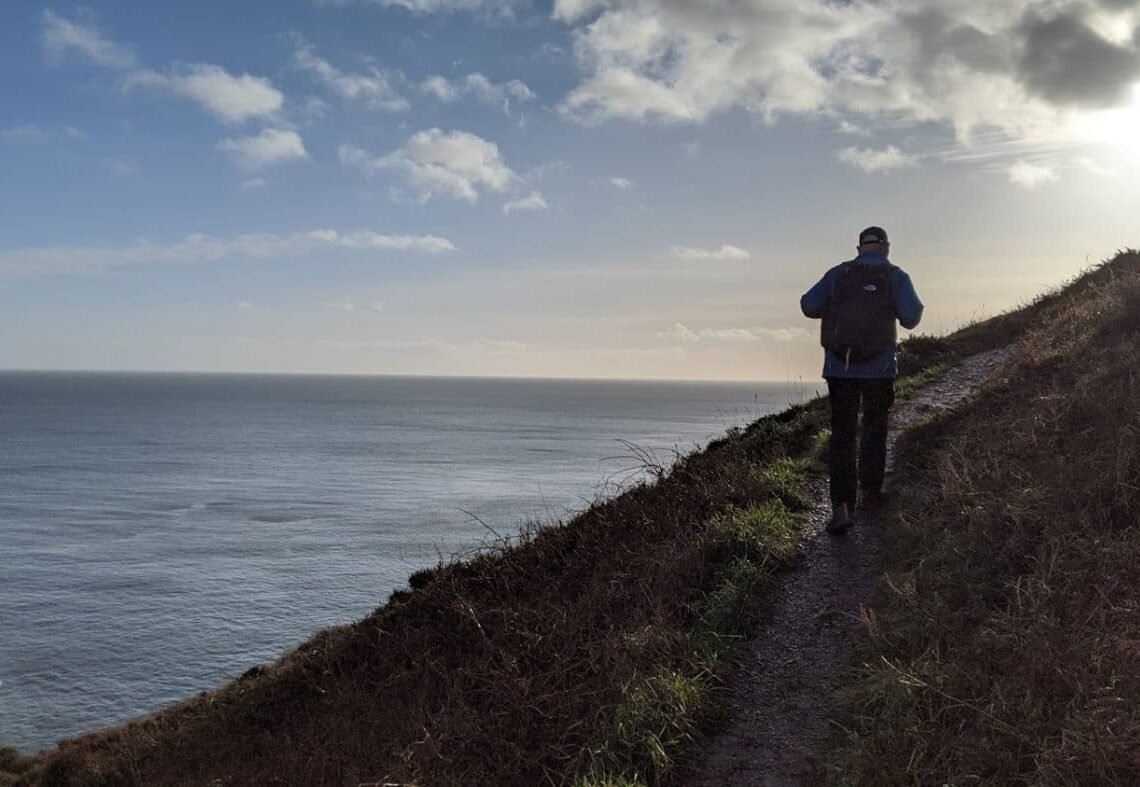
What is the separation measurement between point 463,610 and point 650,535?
2483 millimetres

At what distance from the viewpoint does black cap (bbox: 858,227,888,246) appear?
766 cm

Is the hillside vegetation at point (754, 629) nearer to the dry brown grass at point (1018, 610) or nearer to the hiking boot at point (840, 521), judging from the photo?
the dry brown grass at point (1018, 610)

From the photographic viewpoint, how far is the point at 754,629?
6.49m

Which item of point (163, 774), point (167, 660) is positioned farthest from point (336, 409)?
point (163, 774)

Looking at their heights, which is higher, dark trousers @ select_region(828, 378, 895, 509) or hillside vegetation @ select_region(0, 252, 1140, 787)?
dark trousers @ select_region(828, 378, 895, 509)

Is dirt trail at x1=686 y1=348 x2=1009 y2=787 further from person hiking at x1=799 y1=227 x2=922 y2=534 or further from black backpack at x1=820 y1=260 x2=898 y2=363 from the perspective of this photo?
black backpack at x1=820 y1=260 x2=898 y2=363

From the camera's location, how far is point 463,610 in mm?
9688

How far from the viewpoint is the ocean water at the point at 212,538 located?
27.0m

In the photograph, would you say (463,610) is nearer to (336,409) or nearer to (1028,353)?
(1028,353)

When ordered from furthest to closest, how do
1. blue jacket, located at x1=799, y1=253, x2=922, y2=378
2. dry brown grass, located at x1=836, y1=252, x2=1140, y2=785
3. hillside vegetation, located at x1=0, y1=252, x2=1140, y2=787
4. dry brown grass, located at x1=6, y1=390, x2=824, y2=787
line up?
blue jacket, located at x1=799, y1=253, x2=922, y2=378 → dry brown grass, located at x1=6, y1=390, x2=824, y2=787 → hillside vegetation, located at x1=0, y1=252, x2=1140, y2=787 → dry brown grass, located at x1=836, y1=252, x2=1140, y2=785

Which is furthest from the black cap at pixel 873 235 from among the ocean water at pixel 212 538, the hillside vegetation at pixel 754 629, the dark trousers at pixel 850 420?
the ocean water at pixel 212 538

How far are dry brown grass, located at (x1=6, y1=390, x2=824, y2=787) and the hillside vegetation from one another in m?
0.04

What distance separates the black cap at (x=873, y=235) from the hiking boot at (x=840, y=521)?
8.64ft

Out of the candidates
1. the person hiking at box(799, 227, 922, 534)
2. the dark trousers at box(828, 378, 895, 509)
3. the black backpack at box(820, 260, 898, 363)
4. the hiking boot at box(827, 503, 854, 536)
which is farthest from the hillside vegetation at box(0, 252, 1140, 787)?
the black backpack at box(820, 260, 898, 363)
